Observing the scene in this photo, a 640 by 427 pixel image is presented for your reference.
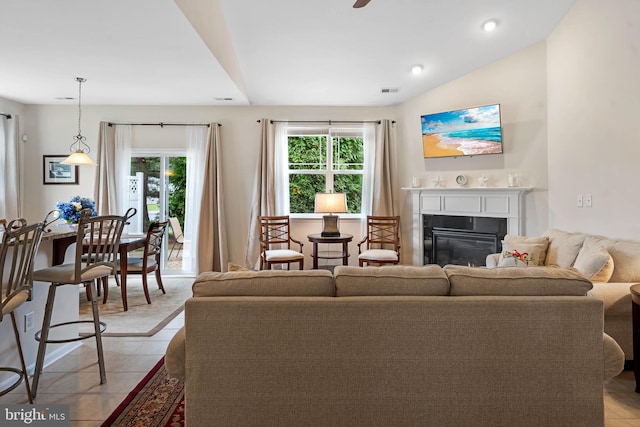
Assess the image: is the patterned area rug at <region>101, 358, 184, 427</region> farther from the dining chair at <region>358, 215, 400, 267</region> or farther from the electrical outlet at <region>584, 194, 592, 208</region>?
the electrical outlet at <region>584, 194, 592, 208</region>

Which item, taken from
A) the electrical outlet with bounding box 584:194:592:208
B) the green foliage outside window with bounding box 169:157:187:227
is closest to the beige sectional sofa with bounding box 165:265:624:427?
the electrical outlet with bounding box 584:194:592:208

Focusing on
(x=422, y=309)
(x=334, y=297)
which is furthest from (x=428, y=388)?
(x=334, y=297)

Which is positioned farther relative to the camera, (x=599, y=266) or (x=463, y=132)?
(x=463, y=132)

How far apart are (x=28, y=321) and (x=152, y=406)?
A: 44.3 inches

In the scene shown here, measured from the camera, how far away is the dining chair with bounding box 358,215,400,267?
5222 millimetres

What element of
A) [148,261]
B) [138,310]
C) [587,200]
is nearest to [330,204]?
[148,261]

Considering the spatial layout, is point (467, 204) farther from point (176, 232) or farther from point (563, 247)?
point (176, 232)

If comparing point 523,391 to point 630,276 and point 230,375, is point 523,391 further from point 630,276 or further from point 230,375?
point 630,276

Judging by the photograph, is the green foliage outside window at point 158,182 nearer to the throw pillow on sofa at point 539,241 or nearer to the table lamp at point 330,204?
the table lamp at point 330,204

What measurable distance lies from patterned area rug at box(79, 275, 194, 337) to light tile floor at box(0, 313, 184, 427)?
0.76 ft

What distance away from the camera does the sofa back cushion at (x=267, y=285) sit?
168cm

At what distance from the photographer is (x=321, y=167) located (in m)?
6.06

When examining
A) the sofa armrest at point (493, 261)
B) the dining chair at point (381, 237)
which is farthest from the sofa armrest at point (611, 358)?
the dining chair at point (381, 237)

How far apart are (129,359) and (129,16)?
8.71 feet
